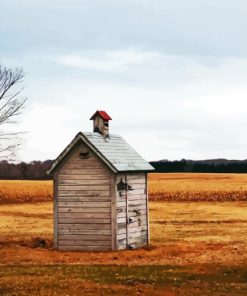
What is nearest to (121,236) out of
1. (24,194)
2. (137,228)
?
(137,228)

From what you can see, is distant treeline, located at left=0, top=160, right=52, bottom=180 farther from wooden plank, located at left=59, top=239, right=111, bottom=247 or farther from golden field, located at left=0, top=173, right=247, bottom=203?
wooden plank, located at left=59, top=239, right=111, bottom=247

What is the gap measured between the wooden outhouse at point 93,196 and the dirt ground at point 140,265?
83cm

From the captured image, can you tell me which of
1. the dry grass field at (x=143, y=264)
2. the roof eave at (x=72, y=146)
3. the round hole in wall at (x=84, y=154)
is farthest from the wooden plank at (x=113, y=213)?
the round hole in wall at (x=84, y=154)

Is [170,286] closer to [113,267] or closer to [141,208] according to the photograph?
[113,267]

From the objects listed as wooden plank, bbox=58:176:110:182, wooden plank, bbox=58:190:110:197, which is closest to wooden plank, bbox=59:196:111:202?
wooden plank, bbox=58:190:110:197

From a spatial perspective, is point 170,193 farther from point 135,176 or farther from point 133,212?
point 133,212

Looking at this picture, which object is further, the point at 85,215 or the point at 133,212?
the point at 133,212

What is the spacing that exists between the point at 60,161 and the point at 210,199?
4150cm

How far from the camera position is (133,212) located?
2953 cm

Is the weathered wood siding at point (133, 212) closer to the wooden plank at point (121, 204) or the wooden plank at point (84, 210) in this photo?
the wooden plank at point (121, 204)

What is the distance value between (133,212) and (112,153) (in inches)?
117

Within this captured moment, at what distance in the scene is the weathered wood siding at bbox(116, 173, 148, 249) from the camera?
28203 mm

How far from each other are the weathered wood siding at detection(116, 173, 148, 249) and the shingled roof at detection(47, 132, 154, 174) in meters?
0.45

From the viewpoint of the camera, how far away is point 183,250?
28.1 meters
